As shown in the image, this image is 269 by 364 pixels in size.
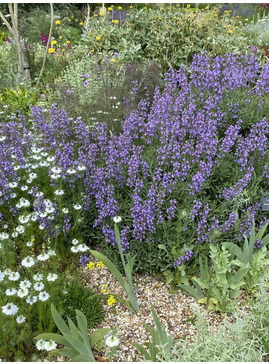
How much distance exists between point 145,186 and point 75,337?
4.73ft

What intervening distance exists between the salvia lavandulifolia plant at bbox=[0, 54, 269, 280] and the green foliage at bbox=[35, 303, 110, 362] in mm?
618

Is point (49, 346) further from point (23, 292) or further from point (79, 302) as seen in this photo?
point (79, 302)

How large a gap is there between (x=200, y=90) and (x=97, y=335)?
2976 millimetres

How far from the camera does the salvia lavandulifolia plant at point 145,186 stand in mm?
2906

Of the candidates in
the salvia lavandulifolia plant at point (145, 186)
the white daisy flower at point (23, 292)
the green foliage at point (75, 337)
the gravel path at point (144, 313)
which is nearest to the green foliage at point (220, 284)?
the gravel path at point (144, 313)

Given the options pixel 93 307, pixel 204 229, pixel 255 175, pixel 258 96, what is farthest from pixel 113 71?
pixel 93 307

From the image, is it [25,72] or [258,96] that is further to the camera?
[25,72]

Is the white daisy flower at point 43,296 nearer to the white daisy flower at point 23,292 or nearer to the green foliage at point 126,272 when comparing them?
the white daisy flower at point 23,292

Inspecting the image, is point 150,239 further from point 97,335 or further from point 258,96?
point 258,96

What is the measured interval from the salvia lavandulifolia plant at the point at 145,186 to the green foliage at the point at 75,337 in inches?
24.3

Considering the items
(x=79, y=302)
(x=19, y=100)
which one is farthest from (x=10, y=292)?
(x=19, y=100)

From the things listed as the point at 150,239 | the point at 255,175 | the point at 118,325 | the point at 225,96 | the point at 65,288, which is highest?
the point at 225,96

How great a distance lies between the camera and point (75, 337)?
2.12 m

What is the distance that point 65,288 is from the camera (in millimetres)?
2689
